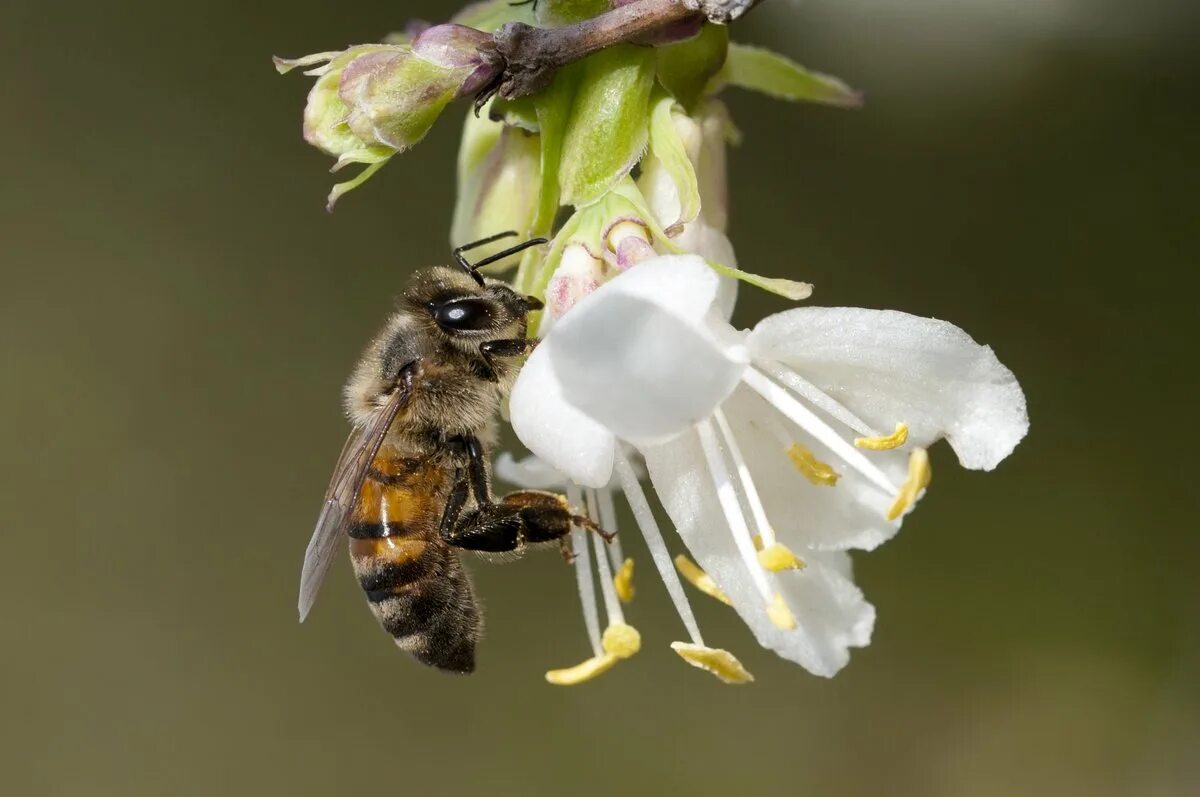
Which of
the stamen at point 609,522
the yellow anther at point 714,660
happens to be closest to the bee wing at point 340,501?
the stamen at point 609,522

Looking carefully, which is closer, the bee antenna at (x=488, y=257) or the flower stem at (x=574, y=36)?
the flower stem at (x=574, y=36)

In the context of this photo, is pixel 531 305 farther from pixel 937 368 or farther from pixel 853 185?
pixel 853 185

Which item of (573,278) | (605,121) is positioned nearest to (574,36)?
(605,121)

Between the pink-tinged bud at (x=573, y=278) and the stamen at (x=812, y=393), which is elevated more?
the pink-tinged bud at (x=573, y=278)

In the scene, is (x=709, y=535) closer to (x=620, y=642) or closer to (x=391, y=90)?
(x=620, y=642)

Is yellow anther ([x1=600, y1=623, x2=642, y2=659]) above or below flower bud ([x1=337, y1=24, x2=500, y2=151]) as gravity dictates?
below

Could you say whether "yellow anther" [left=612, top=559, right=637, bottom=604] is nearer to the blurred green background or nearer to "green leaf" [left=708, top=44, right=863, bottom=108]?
"green leaf" [left=708, top=44, right=863, bottom=108]

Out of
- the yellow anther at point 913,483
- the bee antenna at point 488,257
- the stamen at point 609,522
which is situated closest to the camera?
the yellow anther at point 913,483

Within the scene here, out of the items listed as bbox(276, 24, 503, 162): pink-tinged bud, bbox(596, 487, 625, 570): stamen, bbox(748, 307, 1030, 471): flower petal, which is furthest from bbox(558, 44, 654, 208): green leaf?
bbox(596, 487, 625, 570): stamen

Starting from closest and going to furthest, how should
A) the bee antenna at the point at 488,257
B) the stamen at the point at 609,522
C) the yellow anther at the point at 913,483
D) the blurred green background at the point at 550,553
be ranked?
the yellow anther at the point at 913,483 → the bee antenna at the point at 488,257 → the stamen at the point at 609,522 → the blurred green background at the point at 550,553

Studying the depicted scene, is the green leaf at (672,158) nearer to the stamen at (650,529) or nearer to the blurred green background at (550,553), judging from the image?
the stamen at (650,529)

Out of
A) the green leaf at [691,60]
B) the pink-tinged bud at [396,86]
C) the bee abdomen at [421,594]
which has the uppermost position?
the pink-tinged bud at [396,86]
